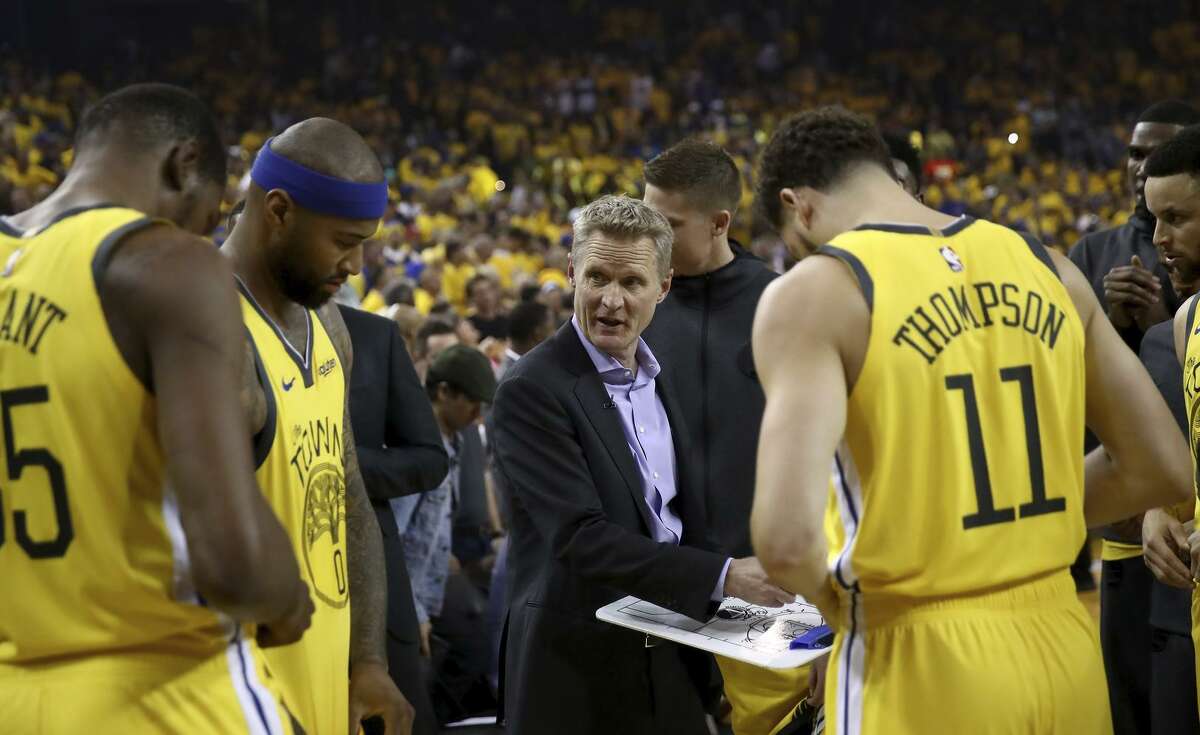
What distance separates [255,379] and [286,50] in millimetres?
26325

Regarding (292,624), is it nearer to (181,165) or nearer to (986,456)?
(181,165)

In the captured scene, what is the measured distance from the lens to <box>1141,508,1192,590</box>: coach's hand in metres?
3.53

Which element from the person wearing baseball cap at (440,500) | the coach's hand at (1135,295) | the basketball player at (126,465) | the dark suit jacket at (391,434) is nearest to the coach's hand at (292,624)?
the basketball player at (126,465)

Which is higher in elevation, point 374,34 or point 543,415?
point 374,34

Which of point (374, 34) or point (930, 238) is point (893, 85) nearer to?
point (374, 34)

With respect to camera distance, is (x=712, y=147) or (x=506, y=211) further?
(x=506, y=211)

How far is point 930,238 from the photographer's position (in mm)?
2555

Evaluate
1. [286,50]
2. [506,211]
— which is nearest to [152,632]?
[506,211]

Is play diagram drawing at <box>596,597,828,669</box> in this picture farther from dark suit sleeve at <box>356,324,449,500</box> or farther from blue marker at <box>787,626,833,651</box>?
dark suit sleeve at <box>356,324,449,500</box>

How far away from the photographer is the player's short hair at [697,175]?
161 inches

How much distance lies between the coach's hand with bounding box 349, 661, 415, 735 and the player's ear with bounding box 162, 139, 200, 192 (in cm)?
114

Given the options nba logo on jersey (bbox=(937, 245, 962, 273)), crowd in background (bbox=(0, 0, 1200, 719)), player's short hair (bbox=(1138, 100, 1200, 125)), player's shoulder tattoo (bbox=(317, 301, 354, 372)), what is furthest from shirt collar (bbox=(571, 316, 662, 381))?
crowd in background (bbox=(0, 0, 1200, 719))

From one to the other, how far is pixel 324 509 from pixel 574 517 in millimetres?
787

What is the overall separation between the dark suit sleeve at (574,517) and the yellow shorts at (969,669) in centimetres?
66
